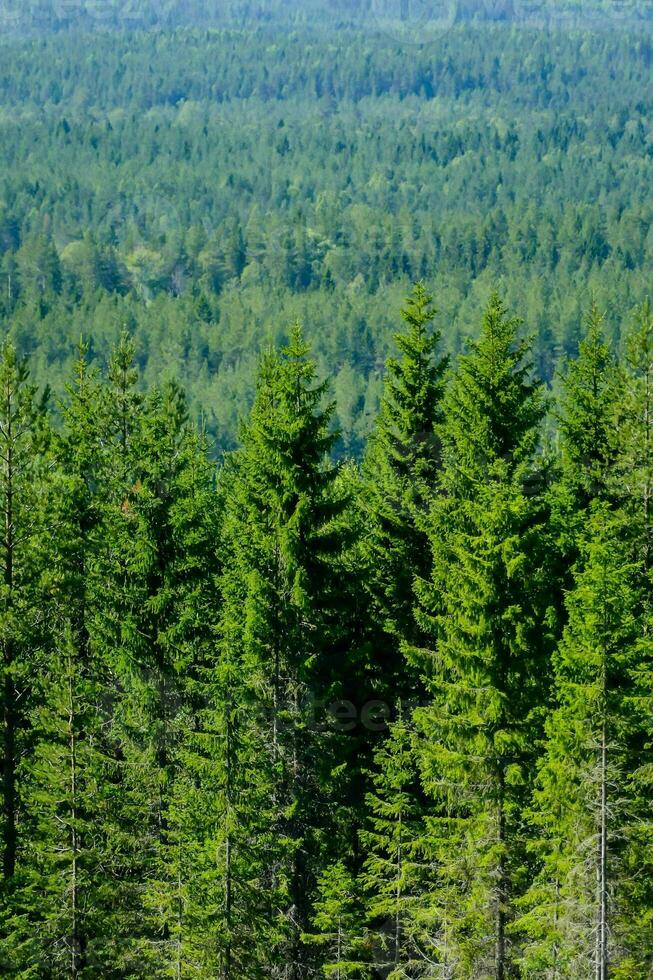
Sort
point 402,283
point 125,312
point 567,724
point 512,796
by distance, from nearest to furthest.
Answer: point 567,724 → point 512,796 → point 125,312 → point 402,283

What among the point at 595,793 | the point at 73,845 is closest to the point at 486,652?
the point at 595,793

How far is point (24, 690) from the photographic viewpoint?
83.6 ft

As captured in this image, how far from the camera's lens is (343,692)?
84.0ft

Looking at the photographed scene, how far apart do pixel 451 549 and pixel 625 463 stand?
3276 mm

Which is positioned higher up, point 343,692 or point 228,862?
point 343,692

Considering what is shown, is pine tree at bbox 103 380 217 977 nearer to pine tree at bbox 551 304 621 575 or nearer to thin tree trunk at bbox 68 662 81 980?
thin tree trunk at bbox 68 662 81 980

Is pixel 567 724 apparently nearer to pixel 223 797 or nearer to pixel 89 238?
pixel 223 797

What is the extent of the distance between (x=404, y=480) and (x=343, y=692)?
12.3ft

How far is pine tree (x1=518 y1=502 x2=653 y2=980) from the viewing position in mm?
20781

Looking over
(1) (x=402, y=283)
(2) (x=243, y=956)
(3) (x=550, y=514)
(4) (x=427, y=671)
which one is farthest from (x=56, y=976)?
(1) (x=402, y=283)

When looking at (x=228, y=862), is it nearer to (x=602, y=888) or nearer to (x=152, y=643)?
(x=152, y=643)

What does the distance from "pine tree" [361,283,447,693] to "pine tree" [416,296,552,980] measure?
1208 mm

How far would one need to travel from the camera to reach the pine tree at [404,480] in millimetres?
25344

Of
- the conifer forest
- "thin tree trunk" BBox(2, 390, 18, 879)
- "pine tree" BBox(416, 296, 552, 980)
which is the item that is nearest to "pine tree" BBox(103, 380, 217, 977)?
the conifer forest
